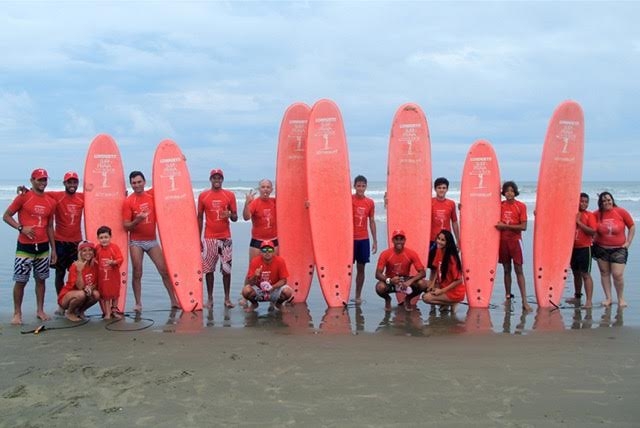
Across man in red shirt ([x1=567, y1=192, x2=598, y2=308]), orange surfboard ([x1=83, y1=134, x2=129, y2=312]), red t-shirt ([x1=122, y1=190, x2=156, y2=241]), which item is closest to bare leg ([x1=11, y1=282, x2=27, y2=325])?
orange surfboard ([x1=83, y1=134, x2=129, y2=312])

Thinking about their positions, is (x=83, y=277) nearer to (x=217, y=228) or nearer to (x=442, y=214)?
(x=217, y=228)

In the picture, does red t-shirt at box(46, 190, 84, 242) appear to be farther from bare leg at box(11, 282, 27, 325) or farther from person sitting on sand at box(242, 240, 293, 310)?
person sitting on sand at box(242, 240, 293, 310)

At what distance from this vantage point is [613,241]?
623 cm

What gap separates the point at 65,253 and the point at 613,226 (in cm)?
568

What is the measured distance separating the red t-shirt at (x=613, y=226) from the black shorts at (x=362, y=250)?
2511mm

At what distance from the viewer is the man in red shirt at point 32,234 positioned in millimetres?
5410

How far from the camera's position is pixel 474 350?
14.8ft

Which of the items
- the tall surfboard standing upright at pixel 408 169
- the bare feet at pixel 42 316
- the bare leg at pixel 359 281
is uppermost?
the tall surfboard standing upright at pixel 408 169

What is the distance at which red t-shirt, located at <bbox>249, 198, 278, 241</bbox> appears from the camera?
6375 millimetres

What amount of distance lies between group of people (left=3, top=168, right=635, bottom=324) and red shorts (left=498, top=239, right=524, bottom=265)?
11 millimetres

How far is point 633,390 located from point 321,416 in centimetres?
199

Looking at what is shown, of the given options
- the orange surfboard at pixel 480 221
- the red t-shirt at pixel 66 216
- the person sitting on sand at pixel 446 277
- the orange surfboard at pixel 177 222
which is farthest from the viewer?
the orange surfboard at pixel 480 221

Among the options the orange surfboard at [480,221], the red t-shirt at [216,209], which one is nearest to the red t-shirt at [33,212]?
the red t-shirt at [216,209]

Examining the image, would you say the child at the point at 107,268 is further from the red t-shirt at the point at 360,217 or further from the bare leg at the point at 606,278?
the bare leg at the point at 606,278
